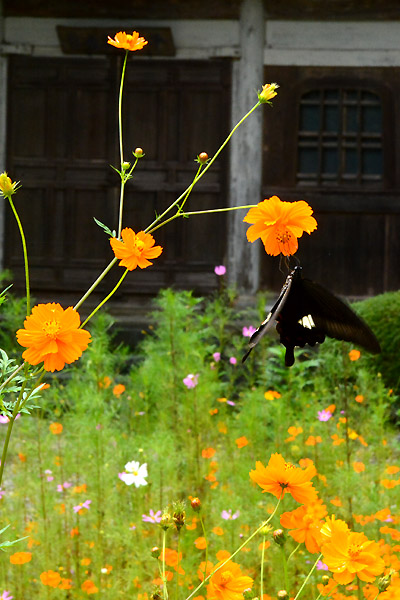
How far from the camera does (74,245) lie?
7.73 metres

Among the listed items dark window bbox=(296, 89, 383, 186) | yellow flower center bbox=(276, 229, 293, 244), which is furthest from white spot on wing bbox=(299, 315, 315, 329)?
dark window bbox=(296, 89, 383, 186)

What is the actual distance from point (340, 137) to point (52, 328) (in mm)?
6896

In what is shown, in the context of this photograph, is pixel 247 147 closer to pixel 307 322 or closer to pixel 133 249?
pixel 133 249

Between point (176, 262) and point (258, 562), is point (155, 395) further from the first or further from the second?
point (176, 262)

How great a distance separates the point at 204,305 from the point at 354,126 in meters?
2.12

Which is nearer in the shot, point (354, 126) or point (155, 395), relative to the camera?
point (155, 395)

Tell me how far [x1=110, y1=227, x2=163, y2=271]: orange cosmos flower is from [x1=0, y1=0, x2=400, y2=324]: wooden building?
6.22 m

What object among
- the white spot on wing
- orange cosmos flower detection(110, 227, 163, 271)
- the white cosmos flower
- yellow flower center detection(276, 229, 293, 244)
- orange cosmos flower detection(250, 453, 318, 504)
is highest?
yellow flower center detection(276, 229, 293, 244)

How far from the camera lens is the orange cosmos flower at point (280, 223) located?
1.08m

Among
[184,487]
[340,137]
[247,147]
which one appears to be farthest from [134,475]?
[340,137]

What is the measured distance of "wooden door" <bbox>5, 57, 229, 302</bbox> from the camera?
7.62 m

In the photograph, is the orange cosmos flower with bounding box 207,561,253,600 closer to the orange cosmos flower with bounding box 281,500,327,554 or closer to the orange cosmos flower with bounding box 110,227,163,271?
the orange cosmos flower with bounding box 281,500,327,554

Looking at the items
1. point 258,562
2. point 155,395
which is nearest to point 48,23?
point 155,395

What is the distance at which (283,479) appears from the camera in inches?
46.1
